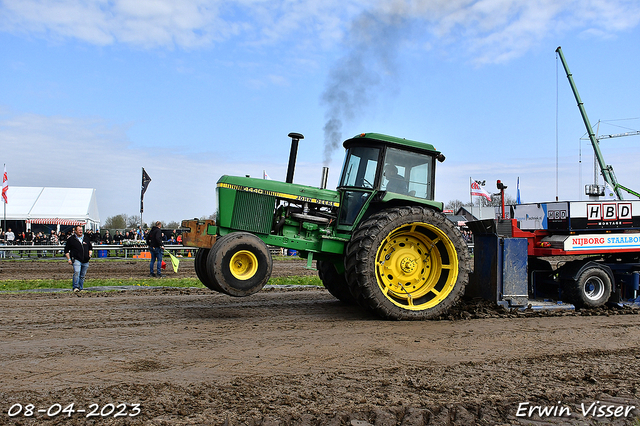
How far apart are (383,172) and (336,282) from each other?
2326 mm

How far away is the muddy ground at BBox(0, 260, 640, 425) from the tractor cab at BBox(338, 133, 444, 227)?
1.75m

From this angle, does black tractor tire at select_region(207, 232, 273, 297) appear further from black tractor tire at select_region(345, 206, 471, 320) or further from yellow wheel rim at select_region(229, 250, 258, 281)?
black tractor tire at select_region(345, 206, 471, 320)

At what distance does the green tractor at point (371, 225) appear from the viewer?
23.1ft

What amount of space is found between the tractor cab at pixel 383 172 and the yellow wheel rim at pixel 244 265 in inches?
61.0

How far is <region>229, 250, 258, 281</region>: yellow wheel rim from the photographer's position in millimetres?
6629

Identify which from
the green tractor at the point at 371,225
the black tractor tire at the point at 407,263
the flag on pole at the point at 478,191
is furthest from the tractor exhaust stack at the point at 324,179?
the flag on pole at the point at 478,191

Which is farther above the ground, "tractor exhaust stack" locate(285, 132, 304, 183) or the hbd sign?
"tractor exhaust stack" locate(285, 132, 304, 183)

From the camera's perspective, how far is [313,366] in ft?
16.0

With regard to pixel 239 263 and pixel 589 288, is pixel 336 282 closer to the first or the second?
pixel 239 263

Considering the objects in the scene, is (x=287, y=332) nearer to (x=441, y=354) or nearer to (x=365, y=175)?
(x=441, y=354)

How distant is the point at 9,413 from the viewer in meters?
3.55

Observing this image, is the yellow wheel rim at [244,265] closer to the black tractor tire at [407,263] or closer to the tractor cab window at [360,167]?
the black tractor tire at [407,263]

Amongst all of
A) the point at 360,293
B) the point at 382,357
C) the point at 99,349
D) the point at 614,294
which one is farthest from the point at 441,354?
the point at 614,294

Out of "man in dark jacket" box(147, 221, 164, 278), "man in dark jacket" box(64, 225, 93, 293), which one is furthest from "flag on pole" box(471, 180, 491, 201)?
"man in dark jacket" box(64, 225, 93, 293)
